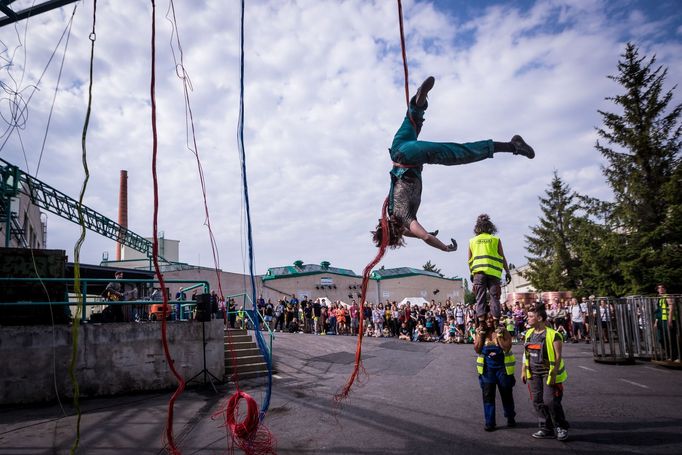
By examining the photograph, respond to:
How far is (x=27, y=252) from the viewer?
389 inches

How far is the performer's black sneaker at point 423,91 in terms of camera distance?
458cm

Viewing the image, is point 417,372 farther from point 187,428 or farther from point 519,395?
point 187,428

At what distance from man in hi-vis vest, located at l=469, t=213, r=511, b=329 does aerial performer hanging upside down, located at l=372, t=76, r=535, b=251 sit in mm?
844

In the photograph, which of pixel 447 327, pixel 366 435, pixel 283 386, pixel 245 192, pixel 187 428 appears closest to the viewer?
pixel 245 192

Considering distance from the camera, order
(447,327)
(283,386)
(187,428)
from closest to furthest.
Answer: (187,428)
(283,386)
(447,327)

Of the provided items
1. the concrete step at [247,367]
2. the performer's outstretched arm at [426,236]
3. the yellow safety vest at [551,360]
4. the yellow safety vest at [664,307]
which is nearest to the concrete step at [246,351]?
the concrete step at [247,367]

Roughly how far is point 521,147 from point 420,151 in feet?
3.76

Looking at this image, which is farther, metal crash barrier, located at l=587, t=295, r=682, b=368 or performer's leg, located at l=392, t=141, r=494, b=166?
metal crash barrier, located at l=587, t=295, r=682, b=368

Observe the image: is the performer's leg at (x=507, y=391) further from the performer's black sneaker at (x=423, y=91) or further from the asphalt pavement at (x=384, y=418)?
the performer's black sneaker at (x=423, y=91)

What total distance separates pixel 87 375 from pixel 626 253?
69.5ft

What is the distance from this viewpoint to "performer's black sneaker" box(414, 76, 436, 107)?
458 cm

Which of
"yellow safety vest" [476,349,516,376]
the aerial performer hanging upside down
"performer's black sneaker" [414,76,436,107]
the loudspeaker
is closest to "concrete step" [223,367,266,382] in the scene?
the loudspeaker

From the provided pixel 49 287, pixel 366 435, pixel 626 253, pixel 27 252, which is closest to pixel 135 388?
pixel 49 287

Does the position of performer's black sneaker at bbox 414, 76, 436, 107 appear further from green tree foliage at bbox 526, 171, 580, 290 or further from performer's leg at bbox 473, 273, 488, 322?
green tree foliage at bbox 526, 171, 580, 290
